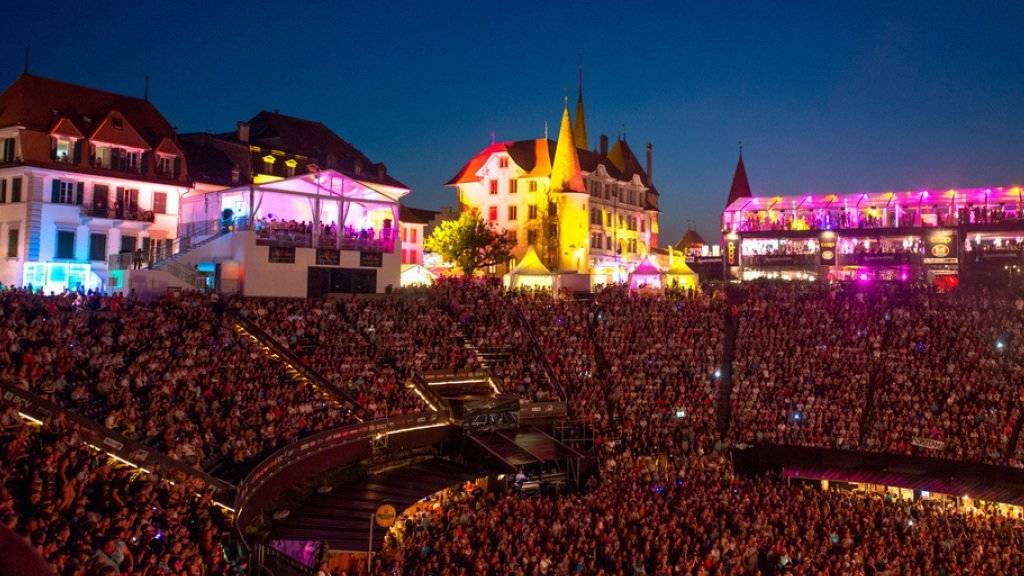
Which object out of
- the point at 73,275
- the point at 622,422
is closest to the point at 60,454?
the point at 622,422

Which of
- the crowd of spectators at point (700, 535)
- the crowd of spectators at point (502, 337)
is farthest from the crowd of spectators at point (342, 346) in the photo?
the crowd of spectators at point (502, 337)

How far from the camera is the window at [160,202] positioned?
38.7m

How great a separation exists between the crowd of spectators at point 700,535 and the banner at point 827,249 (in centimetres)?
2881

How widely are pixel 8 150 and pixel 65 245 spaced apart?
476 cm

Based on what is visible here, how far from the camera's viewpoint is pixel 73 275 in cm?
3575

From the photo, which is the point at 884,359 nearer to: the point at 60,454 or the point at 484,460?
the point at 484,460

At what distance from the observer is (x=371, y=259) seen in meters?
37.2

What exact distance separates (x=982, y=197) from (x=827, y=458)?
29.6 metres

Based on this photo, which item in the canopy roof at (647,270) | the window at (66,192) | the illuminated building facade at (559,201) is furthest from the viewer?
the illuminated building facade at (559,201)

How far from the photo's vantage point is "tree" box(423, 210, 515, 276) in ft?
190

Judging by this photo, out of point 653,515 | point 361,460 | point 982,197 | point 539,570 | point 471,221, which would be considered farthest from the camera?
point 471,221

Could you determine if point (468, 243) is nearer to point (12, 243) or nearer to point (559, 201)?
point (559, 201)

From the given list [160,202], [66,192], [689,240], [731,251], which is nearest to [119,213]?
[66,192]

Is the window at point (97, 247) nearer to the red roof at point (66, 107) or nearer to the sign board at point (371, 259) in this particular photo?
the red roof at point (66, 107)
